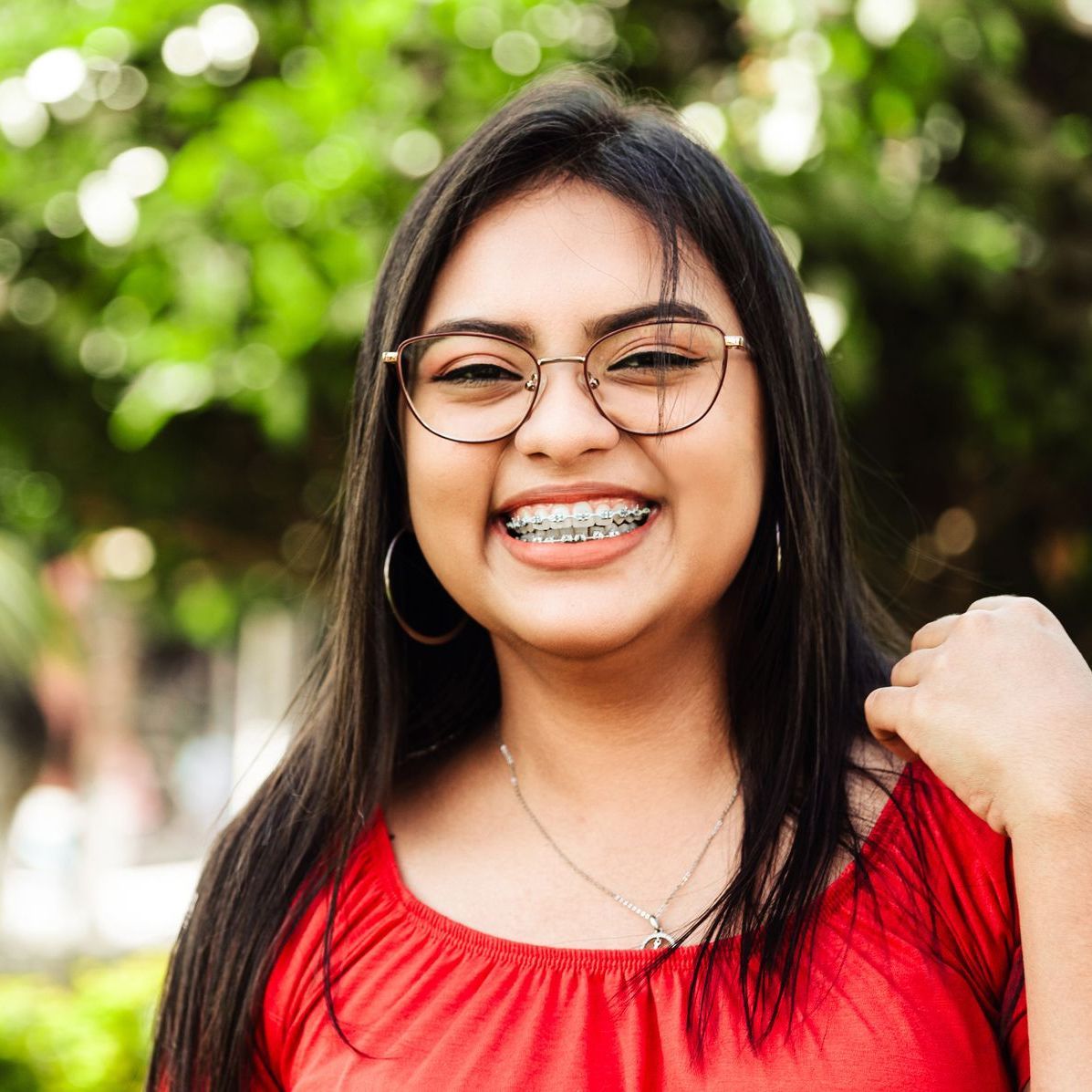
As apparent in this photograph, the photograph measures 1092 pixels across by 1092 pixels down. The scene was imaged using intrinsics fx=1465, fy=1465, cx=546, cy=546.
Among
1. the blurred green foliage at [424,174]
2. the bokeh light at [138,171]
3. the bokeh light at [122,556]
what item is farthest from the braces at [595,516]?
the bokeh light at [122,556]

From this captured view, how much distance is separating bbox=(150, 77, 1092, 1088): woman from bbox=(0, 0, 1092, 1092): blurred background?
0.38 metres

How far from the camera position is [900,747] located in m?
1.84

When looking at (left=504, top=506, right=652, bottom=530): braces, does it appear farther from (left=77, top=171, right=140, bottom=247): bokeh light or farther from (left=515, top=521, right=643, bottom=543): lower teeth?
(left=77, top=171, right=140, bottom=247): bokeh light

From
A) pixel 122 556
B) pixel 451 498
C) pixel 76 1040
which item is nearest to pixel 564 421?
pixel 451 498

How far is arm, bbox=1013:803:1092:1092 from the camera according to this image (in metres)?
1.55

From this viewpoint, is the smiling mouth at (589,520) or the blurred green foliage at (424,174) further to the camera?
the blurred green foliage at (424,174)

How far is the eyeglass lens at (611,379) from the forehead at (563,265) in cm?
4

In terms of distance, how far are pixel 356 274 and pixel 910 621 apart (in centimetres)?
204

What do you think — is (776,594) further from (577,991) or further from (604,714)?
(577,991)

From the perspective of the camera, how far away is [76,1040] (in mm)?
6133

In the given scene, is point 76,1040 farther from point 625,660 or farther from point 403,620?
point 625,660

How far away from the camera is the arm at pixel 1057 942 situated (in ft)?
5.07

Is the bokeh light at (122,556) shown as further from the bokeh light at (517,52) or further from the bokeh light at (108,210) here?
the bokeh light at (517,52)

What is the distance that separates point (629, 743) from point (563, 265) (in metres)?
0.67
